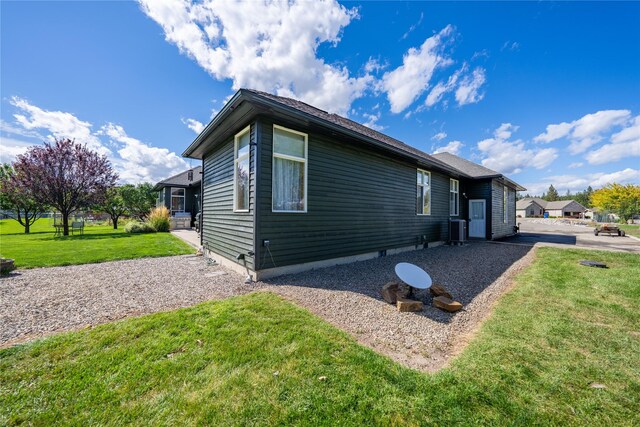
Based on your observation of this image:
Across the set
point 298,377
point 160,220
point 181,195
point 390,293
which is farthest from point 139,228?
point 298,377

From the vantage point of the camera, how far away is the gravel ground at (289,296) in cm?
272

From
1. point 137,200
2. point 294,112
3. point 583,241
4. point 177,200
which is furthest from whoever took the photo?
point 137,200

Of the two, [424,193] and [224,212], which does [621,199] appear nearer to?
[424,193]

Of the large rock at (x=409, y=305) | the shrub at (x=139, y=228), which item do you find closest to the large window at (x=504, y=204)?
the large rock at (x=409, y=305)

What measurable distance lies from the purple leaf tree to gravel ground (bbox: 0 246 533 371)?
11508mm

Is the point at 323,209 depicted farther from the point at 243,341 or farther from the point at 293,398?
the point at 293,398

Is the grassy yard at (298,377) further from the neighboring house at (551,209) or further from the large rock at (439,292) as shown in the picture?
the neighboring house at (551,209)

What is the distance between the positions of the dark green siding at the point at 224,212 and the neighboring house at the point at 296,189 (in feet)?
0.09

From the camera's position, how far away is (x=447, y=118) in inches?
575

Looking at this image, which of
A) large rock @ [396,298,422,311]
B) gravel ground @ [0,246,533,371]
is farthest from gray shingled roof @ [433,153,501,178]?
large rock @ [396,298,422,311]

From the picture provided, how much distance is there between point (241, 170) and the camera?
5609 mm

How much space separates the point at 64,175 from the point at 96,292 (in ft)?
47.6

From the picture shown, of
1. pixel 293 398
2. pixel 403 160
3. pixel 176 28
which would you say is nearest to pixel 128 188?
pixel 176 28

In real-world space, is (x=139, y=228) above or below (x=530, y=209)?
below
